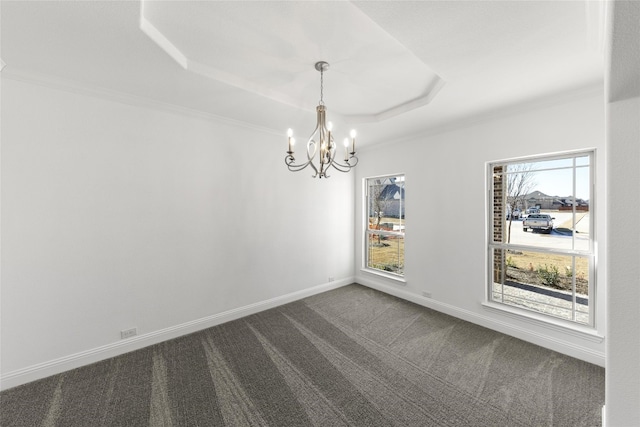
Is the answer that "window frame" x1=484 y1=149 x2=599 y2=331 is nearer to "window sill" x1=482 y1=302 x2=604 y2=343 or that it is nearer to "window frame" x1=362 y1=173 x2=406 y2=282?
"window sill" x1=482 y1=302 x2=604 y2=343

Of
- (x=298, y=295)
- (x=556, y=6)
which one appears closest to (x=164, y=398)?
(x=298, y=295)

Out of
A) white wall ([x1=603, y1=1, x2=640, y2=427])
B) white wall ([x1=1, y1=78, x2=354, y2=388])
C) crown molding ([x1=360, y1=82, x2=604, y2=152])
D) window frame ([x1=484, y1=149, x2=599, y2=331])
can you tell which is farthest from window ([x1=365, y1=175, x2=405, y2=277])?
white wall ([x1=603, y1=1, x2=640, y2=427])

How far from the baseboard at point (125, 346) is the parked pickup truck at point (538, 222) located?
321cm

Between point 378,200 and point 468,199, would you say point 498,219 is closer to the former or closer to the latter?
point 468,199

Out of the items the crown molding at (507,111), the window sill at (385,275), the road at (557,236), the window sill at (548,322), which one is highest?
the crown molding at (507,111)

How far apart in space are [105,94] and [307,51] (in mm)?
2057

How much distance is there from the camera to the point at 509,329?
9.43ft

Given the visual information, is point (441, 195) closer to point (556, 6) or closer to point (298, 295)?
point (556, 6)

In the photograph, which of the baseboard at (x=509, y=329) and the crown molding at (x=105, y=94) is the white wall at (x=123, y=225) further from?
the baseboard at (x=509, y=329)

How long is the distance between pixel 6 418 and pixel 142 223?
1.67 metres

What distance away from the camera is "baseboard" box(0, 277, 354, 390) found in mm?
2123

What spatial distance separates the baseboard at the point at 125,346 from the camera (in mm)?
2123

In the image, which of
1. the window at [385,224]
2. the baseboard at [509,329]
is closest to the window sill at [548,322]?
the baseboard at [509,329]

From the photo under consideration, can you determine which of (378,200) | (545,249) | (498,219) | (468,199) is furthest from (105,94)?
(545,249)
